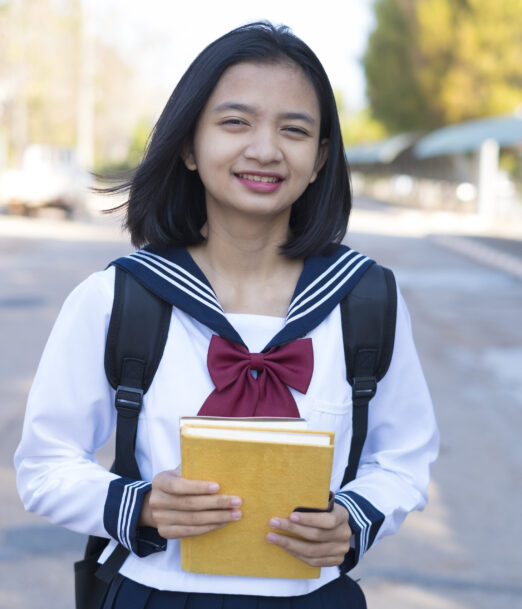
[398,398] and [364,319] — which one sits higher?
[364,319]

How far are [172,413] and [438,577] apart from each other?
101 inches

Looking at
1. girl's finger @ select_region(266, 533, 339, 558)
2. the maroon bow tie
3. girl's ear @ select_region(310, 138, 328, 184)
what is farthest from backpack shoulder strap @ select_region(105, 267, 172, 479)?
girl's ear @ select_region(310, 138, 328, 184)

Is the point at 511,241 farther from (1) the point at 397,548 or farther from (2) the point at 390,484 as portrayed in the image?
(2) the point at 390,484

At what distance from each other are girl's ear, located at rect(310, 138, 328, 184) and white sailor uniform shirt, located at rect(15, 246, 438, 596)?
24 centimetres

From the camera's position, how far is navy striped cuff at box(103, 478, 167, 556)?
1667 millimetres

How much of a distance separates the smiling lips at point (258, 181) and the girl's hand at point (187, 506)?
1.80 ft

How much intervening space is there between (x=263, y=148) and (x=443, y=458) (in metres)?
4.08

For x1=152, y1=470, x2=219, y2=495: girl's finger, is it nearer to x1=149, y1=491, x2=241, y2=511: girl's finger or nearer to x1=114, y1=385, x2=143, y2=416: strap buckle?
x1=149, y1=491, x2=241, y2=511: girl's finger

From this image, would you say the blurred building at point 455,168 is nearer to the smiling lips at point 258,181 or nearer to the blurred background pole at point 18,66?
the blurred background pole at point 18,66

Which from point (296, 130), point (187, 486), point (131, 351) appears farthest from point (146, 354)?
point (296, 130)

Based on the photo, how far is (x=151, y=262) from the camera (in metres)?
1.80

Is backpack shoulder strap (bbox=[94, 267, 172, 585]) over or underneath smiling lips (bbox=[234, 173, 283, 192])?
underneath

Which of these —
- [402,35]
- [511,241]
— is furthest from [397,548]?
[402,35]

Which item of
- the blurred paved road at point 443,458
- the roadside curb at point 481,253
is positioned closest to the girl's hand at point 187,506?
the blurred paved road at point 443,458
